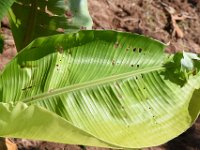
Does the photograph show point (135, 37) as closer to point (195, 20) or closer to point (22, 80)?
point (22, 80)

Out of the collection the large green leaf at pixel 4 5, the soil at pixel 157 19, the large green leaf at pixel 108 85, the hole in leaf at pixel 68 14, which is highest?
the large green leaf at pixel 4 5

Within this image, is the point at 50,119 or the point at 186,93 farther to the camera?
the point at 186,93

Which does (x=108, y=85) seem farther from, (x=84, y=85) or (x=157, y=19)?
A: (x=157, y=19)

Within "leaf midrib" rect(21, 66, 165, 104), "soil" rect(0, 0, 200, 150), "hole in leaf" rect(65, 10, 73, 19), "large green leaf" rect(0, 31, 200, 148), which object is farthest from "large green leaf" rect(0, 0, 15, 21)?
"soil" rect(0, 0, 200, 150)

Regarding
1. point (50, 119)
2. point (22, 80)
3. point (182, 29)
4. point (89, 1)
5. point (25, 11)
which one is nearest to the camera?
point (50, 119)

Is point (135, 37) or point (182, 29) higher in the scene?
point (135, 37)

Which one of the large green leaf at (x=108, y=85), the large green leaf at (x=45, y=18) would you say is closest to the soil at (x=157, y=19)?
the large green leaf at (x=45, y=18)

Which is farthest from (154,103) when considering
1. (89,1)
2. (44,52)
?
(89,1)

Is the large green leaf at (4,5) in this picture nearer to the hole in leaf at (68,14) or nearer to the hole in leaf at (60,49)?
the hole in leaf at (60,49)

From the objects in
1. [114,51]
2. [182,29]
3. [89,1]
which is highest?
[114,51]
